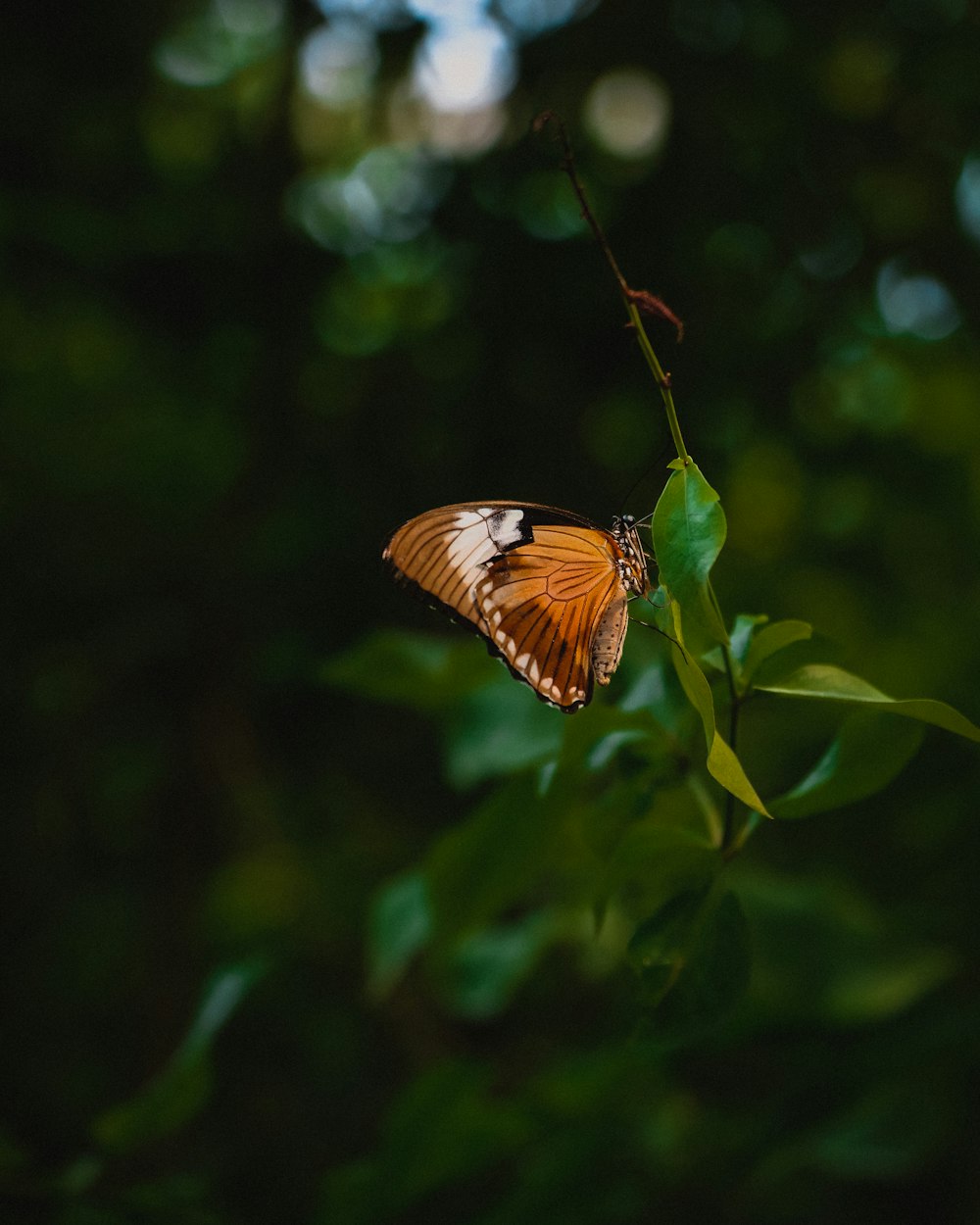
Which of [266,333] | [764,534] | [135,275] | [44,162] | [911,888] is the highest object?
[44,162]

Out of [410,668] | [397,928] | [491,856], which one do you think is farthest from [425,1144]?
[410,668]

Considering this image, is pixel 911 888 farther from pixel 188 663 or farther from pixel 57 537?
pixel 57 537

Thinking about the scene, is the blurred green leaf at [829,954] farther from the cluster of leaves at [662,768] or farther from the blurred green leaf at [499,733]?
the blurred green leaf at [499,733]

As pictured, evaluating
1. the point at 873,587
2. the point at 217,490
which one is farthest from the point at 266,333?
the point at 873,587

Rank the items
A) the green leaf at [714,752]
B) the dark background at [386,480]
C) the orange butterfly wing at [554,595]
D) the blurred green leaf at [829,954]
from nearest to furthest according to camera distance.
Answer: the green leaf at [714,752] < the orange butterfly wing at [554,595] < the blurred green leaf at [829,954] < the dark background at [386,480]

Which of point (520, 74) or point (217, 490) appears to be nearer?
point (520, 74)

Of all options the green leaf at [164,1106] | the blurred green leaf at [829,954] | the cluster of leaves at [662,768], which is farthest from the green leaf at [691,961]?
the blurred green leaf at [829,954]
